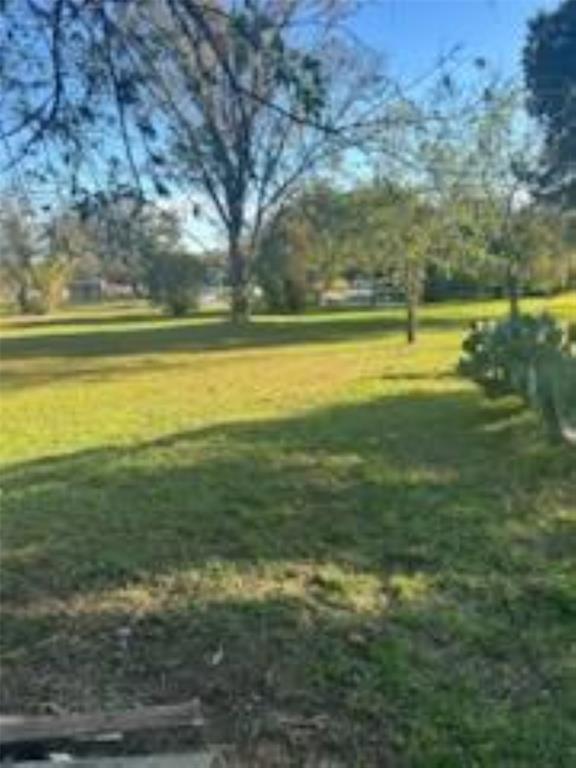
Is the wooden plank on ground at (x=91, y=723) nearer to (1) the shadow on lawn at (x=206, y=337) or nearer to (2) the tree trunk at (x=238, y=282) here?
(1) the shadow on lawn at (x=206, y=337)

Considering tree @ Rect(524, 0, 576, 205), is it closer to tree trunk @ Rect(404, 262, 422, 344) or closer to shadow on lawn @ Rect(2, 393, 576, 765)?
tree trunk @ Rect(404, 262, 422, 344)

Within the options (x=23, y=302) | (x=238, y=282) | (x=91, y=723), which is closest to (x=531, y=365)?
(x=91, y=723)

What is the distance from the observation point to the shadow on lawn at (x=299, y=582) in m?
5.93

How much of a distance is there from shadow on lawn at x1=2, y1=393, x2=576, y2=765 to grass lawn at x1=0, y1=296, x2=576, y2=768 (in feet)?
0.05

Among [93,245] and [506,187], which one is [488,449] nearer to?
[93,245]

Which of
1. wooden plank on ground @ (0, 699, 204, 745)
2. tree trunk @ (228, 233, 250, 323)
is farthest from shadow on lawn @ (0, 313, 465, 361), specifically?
wooden plank on ground @ (0, 699, 204, 745)

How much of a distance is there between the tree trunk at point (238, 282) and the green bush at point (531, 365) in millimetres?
29773

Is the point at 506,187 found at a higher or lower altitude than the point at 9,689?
higher

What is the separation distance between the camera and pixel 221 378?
934 inches

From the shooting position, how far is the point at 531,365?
12.6 m

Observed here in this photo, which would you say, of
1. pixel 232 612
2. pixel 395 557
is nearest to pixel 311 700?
pixel 232 612

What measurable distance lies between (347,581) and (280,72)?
9.61 feet

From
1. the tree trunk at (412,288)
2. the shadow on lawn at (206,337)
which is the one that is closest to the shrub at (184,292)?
the shadow on lawn at (206,337)

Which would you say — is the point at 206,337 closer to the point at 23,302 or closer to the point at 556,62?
the point at 556,62
